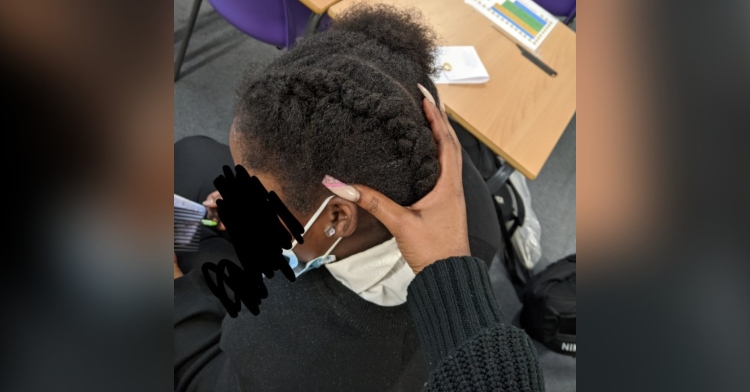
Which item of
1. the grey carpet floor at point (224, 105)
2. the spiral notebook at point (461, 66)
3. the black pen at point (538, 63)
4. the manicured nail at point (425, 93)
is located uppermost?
the manicured nail at point (425, 93)

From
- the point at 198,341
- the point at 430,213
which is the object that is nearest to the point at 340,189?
the point at 430,213

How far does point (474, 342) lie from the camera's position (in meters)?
0.64

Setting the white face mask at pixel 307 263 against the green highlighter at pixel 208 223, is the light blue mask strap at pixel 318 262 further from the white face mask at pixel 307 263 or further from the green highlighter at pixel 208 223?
the green highlighter at pixel 208 223

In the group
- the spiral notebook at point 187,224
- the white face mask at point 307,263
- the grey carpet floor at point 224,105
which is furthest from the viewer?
the grey carpet floor at point 224,105

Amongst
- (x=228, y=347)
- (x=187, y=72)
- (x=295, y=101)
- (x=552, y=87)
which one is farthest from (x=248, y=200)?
(x=187, y=72)

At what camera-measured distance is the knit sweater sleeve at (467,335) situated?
0.60 m

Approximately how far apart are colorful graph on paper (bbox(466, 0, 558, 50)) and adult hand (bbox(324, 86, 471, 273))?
98 cm

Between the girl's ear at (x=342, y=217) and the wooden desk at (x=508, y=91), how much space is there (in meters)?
0.67

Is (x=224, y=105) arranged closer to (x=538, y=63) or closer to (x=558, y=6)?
(x=538, y=63)

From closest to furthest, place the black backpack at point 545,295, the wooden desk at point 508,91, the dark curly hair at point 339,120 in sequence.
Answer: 1. the dark curly hair at point 339,120
2. the wooden desk at point 508,91
3. the black backpack at point 545,295

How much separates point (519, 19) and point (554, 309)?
1024mm

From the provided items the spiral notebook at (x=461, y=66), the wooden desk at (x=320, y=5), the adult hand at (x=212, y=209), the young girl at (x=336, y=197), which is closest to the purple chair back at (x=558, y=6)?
the spiral notebook at (x=461, y=66)
